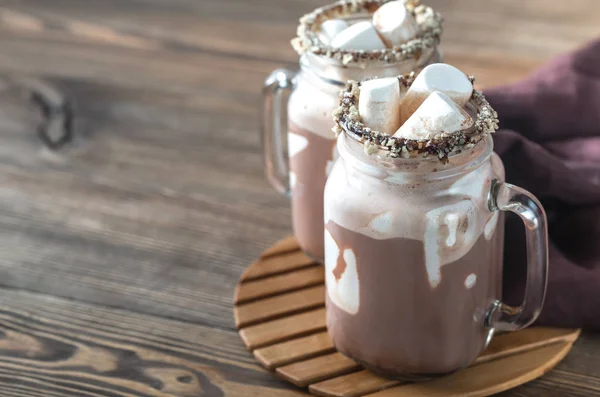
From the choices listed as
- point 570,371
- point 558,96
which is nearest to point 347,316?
point 570,371

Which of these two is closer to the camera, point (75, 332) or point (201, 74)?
point (75, 332)

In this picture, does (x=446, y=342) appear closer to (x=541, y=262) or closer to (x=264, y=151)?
(x=541, y=262)

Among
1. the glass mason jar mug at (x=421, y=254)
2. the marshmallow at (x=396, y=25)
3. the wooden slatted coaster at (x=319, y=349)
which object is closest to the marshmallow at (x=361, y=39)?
the marshmallow at (x=396, y=25)

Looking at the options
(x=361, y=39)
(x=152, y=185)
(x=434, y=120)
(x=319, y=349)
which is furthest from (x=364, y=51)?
(x=152, y=185)

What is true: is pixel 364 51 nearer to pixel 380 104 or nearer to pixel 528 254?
pixel 380 104

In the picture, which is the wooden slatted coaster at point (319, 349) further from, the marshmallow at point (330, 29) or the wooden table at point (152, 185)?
the marshmallow at point (330, 29)

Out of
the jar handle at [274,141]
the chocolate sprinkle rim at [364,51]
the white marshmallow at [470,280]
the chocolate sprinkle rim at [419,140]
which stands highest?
the chocolate sprinkle rim at [364,51]
